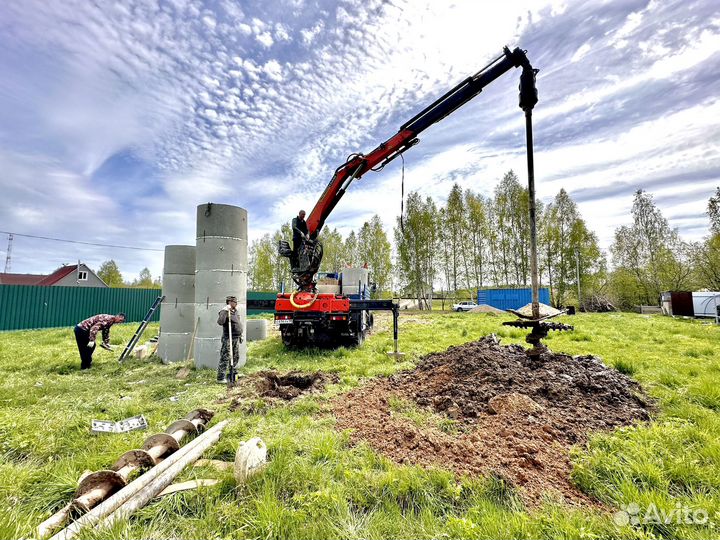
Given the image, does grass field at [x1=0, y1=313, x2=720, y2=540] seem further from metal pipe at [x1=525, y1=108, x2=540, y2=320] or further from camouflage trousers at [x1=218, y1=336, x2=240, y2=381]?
metal pipe at [x1=525, y1=108, x2=540, y2=320]

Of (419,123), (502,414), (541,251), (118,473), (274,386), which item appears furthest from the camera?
(541,251)

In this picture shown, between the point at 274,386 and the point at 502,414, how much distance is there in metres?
3.45

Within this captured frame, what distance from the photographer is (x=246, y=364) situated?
736cm

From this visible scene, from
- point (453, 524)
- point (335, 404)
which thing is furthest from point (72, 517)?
point (335, 404)

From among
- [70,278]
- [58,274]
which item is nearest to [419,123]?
[70,278]

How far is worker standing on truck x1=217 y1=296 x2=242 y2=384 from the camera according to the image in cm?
609

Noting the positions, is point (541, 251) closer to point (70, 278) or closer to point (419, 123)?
point (419, 123)

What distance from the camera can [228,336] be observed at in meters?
6.27

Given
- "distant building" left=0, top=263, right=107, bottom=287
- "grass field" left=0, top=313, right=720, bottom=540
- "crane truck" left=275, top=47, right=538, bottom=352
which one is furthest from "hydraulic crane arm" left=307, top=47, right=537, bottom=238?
"distant building" left=0, top=263, right=107, bottom=287

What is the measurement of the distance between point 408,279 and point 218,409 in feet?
96.6

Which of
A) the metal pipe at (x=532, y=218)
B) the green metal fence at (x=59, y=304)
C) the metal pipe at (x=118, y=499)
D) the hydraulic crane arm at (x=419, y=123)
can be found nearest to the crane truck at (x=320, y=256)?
the hydraulic crane arm at (x=419, y=123)

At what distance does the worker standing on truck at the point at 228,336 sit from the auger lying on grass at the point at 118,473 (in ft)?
7.66

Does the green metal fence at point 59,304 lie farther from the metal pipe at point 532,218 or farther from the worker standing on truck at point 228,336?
the metal pipe at point 532,218

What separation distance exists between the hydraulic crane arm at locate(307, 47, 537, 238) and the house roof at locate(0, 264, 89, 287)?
1476 inches
